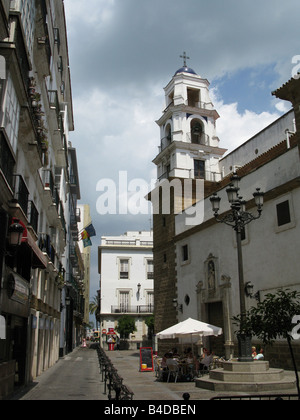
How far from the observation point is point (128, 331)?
4447 centimetres

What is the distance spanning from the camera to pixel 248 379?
11.9 meters

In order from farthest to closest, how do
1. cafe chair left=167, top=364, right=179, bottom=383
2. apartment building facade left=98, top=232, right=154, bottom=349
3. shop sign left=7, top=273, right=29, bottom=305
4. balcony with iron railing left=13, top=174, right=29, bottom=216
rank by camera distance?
1. apartment building facade left=98, top=232, right=154, bottom=349
2. cafe chair left=167, top=364, right=179, bottom=383
3. balcony with iron railing left=13, top=174, right=29, bottom=216
4. shop sign left=7, top=273, right=29, bottom=305

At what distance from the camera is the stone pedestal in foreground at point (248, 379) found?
11.5m

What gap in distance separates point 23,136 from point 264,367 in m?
10.3

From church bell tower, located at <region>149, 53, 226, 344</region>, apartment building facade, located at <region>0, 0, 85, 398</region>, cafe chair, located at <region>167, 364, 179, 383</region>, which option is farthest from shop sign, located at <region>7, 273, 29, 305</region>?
church bell tower, located at <region>149, 53, 226, 344</region>

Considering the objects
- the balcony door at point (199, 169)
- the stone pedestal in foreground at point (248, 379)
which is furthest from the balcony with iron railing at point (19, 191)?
the balcony door at point (199, 169)

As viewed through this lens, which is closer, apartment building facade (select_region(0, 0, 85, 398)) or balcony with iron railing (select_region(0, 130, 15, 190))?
balcony with iron railing (select_region(0, 130, 15, 190))

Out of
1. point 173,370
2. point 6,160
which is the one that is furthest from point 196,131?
point 6,160

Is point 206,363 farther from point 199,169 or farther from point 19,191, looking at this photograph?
point 199,169

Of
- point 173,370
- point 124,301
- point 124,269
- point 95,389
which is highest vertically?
point 124,269

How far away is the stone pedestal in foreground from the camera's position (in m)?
11.5

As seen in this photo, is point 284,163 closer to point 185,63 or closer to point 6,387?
point 6,387

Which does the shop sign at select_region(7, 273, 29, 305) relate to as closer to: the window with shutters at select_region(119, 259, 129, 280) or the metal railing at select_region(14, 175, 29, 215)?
the metal railing at select_region(14, 175, 29, 215)

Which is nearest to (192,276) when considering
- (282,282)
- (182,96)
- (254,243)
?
(254,243)
